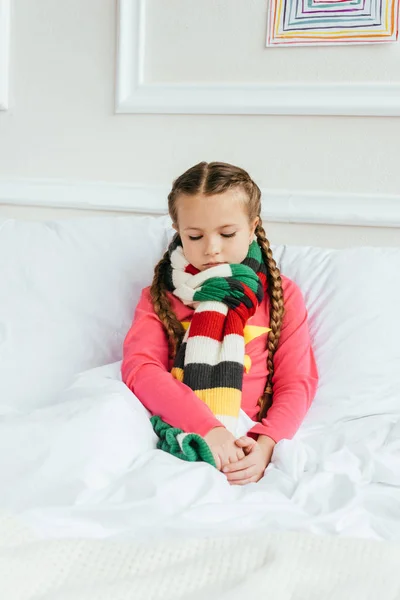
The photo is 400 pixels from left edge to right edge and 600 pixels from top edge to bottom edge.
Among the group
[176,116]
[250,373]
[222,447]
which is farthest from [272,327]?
[176,116]

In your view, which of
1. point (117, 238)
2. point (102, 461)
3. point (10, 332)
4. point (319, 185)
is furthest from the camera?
point (319, 185)

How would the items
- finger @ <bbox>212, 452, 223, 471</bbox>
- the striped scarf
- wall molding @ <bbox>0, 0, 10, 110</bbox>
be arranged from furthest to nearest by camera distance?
1. wall molding @ <bbox>0, 0, 10, 110</bbox>
2. the striped scarf
3. finger @ <bbox>212, 452, 223, 471</bbox>

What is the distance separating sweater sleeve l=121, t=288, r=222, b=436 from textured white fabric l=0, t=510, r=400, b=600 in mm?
429

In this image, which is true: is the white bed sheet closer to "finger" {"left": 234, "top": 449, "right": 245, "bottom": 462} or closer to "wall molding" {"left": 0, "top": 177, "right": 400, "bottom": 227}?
"finger" {"left": 234, "top": 449, "right": 245, "bottom": 462}

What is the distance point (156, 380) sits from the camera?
1.21 m

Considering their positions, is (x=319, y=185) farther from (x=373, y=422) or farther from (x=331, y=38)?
(x=373, y=422)

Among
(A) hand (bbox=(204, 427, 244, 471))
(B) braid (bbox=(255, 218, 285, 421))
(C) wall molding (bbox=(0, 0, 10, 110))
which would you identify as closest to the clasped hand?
(A) hand (bbox=(204, 427, 244, 471))

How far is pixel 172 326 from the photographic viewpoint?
1.32 metres

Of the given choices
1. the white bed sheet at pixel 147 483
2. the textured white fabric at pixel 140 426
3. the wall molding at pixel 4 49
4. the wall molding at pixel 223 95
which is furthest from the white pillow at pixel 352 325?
the wall molding at pixel 4 49

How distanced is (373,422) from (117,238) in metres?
0.67

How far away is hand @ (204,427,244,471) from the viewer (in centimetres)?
108

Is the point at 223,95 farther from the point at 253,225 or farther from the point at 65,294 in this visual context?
the point at 65,294

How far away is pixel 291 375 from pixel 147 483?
467mm

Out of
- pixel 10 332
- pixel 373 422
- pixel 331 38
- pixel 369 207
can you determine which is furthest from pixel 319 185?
pixel 10 332
